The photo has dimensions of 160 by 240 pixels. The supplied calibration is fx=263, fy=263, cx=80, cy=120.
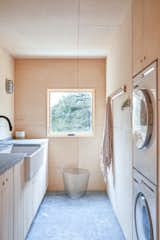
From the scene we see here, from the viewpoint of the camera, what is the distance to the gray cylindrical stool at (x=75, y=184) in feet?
13.5

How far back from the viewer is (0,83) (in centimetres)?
381

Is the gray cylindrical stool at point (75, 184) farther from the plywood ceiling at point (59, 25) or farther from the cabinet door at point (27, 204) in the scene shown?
the plywood ceiling at point (59, 25)

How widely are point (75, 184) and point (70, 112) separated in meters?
1.29

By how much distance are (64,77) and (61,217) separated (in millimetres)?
2347

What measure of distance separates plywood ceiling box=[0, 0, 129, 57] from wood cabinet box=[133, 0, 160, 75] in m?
0.40

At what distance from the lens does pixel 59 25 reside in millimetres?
3002

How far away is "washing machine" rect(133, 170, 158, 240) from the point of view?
1582mm

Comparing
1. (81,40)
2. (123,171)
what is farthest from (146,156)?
(81,40)

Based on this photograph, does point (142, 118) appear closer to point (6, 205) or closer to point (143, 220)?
point (143, 220)

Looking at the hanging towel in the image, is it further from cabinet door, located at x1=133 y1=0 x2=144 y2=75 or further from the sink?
cabinet door, located at x1=133 y1=0 x2=144 y2=75

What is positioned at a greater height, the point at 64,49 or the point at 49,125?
the point at 64,49

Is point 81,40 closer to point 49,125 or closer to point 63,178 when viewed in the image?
point 49,125

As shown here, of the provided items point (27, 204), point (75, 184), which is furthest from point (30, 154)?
point (75, 184)

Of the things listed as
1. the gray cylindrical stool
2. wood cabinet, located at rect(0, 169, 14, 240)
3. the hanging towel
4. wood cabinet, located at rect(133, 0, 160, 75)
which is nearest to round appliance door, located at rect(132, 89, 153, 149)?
wood cabinet, located at rect(133, 0, 160, 75)
